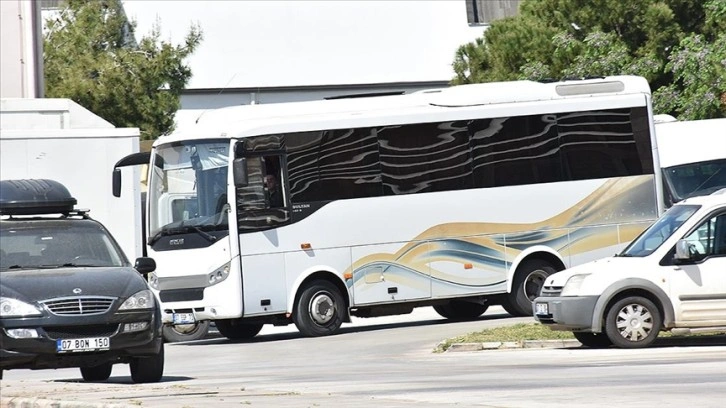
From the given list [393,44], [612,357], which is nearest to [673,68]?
[612,357]

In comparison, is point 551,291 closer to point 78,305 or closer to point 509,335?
point 509,335

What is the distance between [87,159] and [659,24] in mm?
15448

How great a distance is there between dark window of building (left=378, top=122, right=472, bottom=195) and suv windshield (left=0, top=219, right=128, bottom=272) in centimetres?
834

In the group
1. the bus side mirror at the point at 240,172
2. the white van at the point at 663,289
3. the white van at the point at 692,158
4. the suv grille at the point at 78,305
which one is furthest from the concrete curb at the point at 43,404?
the white van at the point at 692,158

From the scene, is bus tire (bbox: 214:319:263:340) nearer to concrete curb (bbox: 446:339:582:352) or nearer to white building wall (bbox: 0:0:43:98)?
concrete curb (bbox: 446:339:582:352)

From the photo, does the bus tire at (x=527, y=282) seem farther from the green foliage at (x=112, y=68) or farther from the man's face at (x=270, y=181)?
the green foliage at (x=112, y=68)

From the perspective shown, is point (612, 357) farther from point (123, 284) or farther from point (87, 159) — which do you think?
point (87, 159)

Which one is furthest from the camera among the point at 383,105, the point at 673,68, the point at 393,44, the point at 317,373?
the point at 393,44

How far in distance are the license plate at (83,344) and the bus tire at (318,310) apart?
858 cm

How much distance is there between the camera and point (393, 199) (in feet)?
81.6

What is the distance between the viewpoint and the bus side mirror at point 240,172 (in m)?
23.4

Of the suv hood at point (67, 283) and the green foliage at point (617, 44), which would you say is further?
the green foliage at point (617, 44)

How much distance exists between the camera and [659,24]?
3641 centimetres

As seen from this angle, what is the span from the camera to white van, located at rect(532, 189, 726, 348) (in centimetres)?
1845
